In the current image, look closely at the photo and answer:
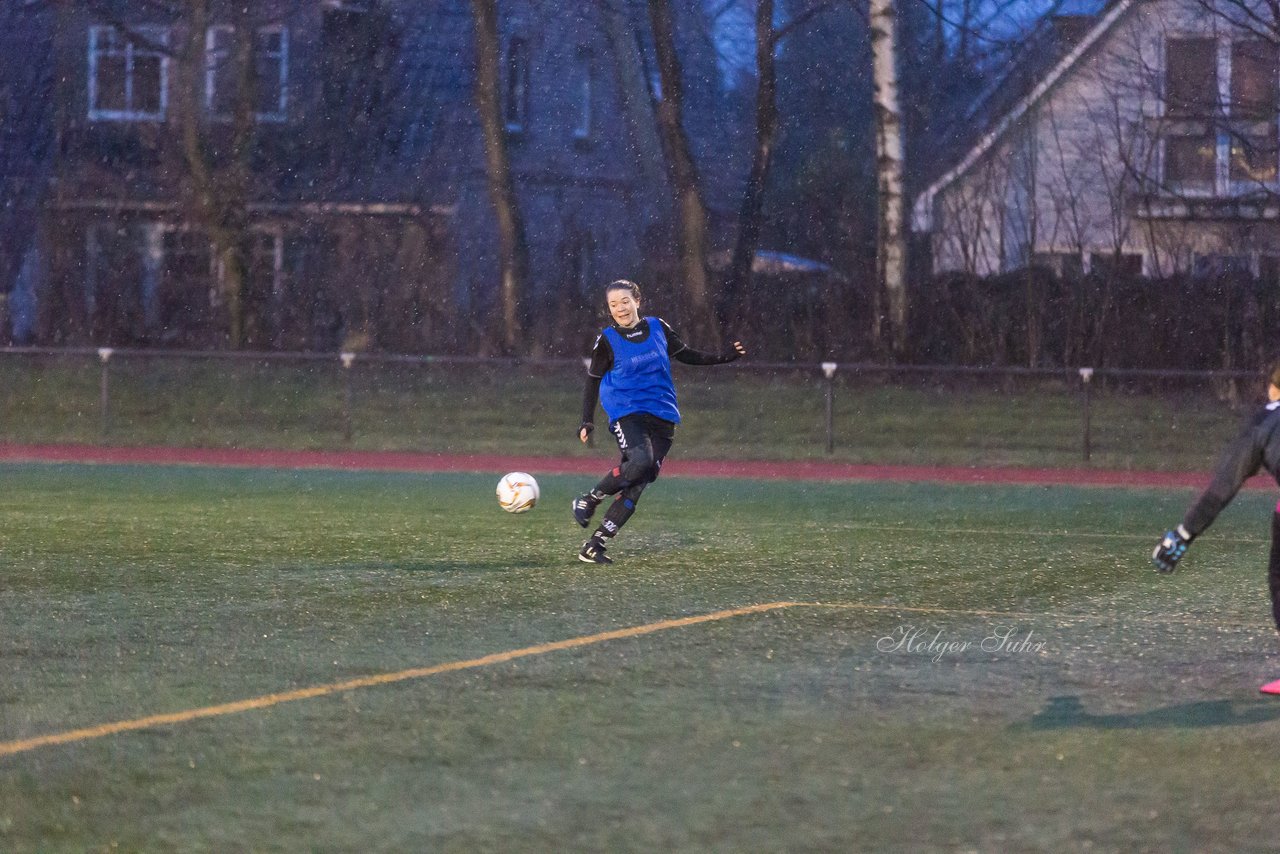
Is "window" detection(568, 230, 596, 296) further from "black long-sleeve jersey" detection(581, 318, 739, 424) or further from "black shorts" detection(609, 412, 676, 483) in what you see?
"black shorts" detection(609, 412, 676, 483)

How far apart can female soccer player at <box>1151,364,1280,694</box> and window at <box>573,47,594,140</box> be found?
105 ft

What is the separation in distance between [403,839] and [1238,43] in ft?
90.6

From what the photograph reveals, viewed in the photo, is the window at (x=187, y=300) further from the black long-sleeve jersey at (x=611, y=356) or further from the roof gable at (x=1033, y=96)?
the black long-sleeve jersey at (x=611, y=356)

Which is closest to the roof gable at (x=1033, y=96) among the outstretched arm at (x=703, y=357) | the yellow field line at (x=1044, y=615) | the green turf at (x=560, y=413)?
the green turf at (x=560, y=413)

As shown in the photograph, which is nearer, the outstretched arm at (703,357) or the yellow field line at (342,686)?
the yellow field line at (342,686)

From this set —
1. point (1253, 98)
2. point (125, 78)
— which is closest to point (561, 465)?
point (1253, 98)

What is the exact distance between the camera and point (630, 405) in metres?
12.0

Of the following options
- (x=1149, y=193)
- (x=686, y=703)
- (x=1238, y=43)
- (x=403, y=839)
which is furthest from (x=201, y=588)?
(x=1238, y=43)

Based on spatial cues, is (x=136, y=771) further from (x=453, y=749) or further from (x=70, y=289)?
(x=70, y=289)

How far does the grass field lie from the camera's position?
565 centimetres

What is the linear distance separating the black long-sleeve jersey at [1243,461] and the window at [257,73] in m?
27.0

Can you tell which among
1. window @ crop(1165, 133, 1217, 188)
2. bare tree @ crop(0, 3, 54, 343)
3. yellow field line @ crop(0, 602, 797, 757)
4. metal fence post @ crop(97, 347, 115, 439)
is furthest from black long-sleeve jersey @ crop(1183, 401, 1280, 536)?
bare tree @ crop(0, 3, 54, 343)

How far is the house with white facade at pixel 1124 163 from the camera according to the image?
29.7m

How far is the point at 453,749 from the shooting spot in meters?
6.55
